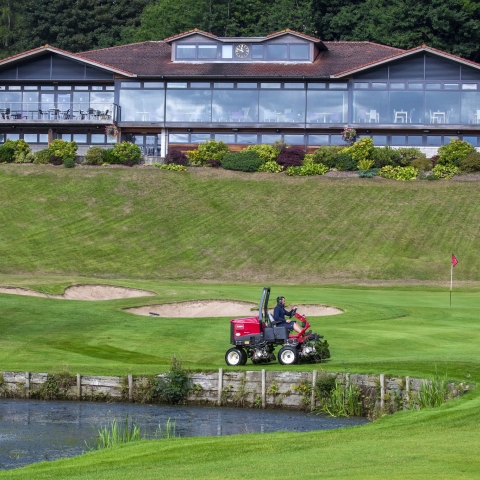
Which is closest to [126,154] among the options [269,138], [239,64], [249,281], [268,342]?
[269,138]

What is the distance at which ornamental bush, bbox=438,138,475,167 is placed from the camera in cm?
7206

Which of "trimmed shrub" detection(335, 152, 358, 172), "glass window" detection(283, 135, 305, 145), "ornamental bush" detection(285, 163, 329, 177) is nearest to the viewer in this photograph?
"ornamental bush" detection(285, 163, 329, 177)

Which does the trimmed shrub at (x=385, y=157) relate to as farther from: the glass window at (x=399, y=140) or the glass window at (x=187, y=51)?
the glass window at (x=187, y=51)

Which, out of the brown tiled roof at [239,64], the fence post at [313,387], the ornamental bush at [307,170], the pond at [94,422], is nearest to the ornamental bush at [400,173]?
the ornamental bush at [307,170]

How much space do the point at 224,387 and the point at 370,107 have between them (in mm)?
54876

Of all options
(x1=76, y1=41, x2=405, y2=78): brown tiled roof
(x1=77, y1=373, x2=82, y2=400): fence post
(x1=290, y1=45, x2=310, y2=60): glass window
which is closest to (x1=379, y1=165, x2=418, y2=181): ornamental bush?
(x1=76, y1=41, x2=405, y2=78): brown tiled roof

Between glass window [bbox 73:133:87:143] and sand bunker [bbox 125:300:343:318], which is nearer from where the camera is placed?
sand bunker [bbox 125:300:343:318]

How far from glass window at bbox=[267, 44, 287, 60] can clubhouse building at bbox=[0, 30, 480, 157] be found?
83 millimetres

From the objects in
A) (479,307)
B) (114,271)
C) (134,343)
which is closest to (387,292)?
(479,307)

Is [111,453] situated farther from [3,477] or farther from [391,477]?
[391,477]

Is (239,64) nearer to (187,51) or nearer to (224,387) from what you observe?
(187,51)

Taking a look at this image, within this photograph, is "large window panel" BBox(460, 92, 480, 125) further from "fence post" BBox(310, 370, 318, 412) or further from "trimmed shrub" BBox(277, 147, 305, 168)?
"fence post" BBox(310, 370, 318, 412)

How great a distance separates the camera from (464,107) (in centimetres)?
7669

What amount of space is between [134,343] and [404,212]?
39079 mm
